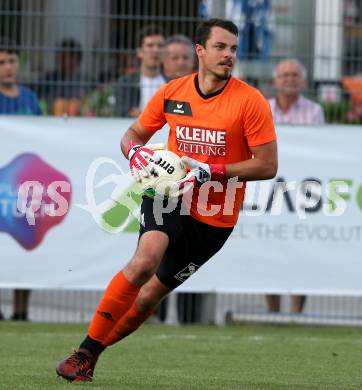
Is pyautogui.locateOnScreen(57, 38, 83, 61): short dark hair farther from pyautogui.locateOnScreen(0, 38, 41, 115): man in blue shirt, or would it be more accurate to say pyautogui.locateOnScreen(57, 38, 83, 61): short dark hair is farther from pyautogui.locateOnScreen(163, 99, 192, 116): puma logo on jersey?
pyautogui.locateOnScreen(163, 99, 192, 116): puma logo on jersey

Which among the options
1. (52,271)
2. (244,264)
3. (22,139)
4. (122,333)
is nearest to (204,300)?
(244,264)

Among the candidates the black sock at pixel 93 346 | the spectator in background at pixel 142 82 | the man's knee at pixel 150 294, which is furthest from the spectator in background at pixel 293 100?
the black sock at pixel 93 346

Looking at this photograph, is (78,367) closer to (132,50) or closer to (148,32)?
(132,50)

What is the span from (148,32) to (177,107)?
483cm

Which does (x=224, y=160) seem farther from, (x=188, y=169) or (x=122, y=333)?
(x=122, y=333)

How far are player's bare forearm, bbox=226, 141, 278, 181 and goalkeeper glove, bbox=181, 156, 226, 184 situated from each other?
0.17 ft

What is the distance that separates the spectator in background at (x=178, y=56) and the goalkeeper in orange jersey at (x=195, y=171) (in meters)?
4.35

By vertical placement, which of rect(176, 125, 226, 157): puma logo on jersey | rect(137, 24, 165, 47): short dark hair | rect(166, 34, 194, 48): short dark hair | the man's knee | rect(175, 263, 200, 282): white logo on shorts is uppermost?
rect(137, 24, 165, 47): short dark hair

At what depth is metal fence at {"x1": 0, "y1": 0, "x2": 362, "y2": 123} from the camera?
12.7 metres

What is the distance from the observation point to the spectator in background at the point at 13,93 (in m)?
12.6

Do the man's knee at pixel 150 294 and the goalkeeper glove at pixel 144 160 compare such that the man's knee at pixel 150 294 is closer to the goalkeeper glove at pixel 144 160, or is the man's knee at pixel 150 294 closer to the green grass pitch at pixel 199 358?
the green grass pitch at pixel 199 358

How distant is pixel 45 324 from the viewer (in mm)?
12359

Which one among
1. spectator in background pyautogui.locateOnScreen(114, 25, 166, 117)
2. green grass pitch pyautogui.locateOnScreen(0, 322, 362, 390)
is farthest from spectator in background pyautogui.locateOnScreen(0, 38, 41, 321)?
green grass pitch pyautogui.locateOnScreen(0, 322, 362, 390)

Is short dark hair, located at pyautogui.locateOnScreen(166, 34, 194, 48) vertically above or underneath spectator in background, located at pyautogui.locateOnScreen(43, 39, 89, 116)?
above
